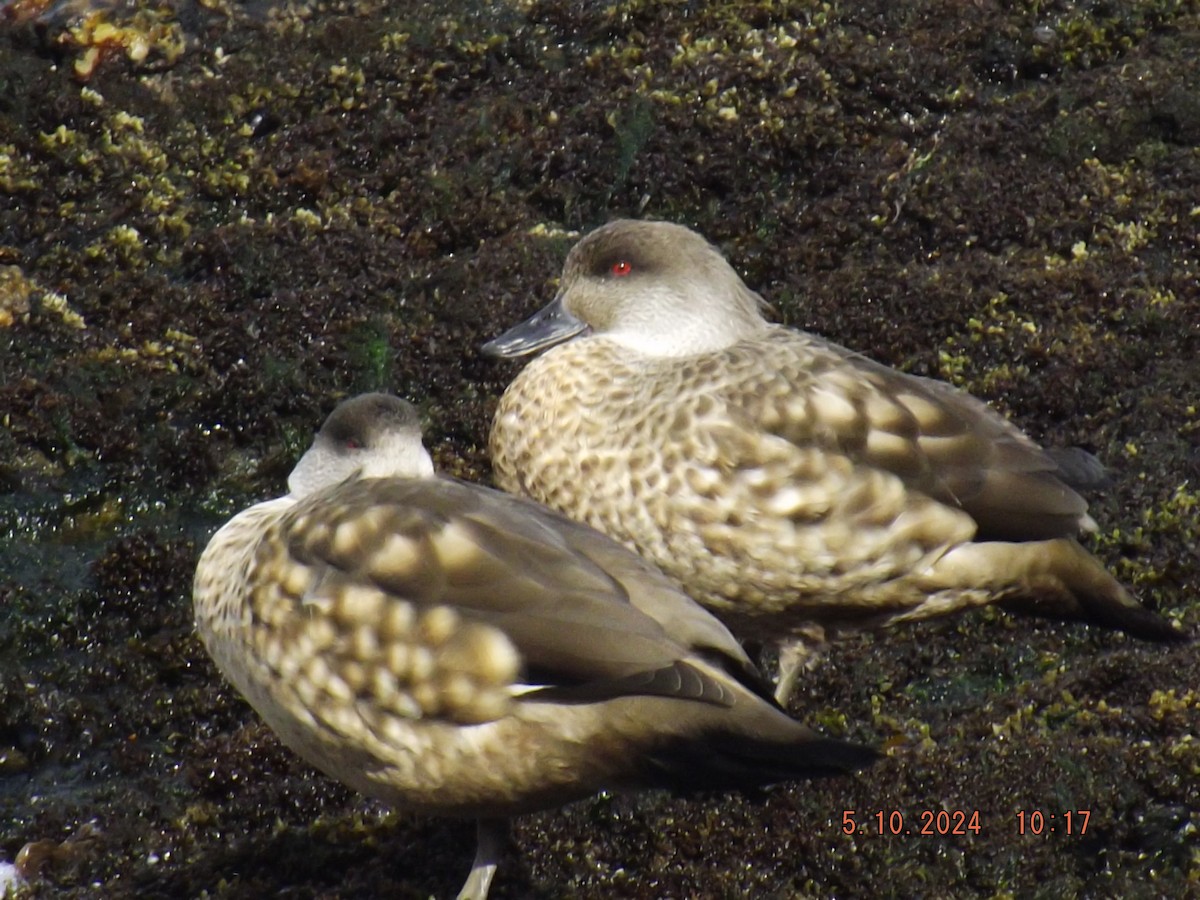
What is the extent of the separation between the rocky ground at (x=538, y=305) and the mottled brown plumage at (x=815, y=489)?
0.37m

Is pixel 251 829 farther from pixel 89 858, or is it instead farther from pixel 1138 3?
pixel 1138 3

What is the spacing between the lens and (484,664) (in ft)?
12.7

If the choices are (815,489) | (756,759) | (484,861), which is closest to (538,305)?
(815,489)

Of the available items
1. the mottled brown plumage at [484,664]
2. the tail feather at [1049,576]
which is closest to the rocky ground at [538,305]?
the tail feather at [1049,576]

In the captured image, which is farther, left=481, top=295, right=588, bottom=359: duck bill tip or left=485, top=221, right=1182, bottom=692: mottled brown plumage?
left=481, top=295, right=588, bottom=359: duck bill tip

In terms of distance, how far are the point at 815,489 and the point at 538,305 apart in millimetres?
1867

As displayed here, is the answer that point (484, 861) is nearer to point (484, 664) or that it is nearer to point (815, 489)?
point (484, 664)

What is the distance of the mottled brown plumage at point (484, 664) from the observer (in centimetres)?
383

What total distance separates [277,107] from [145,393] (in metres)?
1.45

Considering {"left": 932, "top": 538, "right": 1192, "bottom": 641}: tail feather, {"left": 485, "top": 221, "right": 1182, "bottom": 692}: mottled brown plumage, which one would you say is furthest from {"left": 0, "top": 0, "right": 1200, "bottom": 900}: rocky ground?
{"left": 485, "top": 221, "right": 1182, "bottom": 692}: mottled brown plumage

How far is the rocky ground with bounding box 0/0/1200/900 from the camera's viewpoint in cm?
461

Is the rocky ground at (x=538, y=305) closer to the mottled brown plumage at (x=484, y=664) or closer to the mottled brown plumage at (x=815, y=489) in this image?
the mottled brown plumage at (x=815, y=489)

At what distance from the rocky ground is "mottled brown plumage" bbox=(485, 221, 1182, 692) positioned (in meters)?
0.37

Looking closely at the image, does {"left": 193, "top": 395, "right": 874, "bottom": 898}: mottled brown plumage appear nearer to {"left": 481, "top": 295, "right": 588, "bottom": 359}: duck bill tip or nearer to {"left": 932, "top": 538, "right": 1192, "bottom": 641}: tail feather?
{"left": 932, "top": 538, "right": 1192, "bottom": 641}: tail feather
